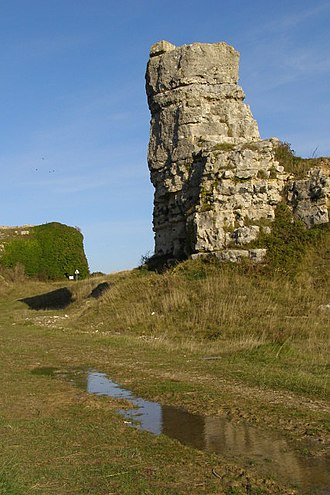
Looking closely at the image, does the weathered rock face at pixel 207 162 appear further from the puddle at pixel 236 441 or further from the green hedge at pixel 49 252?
the green hedge at pixel 49 252

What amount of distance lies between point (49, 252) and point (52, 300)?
46.8ft

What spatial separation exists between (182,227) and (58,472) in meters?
16.1

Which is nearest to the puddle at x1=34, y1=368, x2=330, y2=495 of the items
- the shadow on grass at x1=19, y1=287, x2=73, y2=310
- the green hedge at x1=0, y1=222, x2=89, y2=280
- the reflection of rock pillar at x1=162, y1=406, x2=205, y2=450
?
the reflection of rock pillar at x1=162, y1=406, x2=205, y2=450

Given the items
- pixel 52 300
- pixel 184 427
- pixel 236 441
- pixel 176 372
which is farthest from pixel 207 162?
pixel 52 300

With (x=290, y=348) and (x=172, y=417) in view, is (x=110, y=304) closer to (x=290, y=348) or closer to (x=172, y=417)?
(x=290, y=348)

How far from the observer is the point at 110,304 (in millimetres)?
18391

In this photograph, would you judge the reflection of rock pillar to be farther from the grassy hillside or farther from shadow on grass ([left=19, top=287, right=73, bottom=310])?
shadow on grass ([left=19, top=287, right=73, bottom=310])

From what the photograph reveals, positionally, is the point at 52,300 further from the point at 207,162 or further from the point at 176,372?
the point at 176,372

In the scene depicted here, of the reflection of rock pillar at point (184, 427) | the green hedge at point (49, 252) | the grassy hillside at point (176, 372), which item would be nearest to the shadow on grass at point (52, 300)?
the grassy hillside at point (176, 372)

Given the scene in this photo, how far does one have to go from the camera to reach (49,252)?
44844 millimetres

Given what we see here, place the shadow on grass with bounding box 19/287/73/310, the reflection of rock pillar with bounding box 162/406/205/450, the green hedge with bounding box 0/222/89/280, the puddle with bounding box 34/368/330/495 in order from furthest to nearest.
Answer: the green hedge with bounding box 0/222/89/280, the shadow on grass with bounding box 19/287/73/310, the reflection of rock pillar with bounding box 162/406/205/450, the puddle with bounding box 34/368/330/495

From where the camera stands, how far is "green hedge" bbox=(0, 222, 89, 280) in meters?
43.5

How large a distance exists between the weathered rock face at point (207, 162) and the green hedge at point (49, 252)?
23742 millimetres

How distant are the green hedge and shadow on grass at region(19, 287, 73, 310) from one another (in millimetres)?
9773
